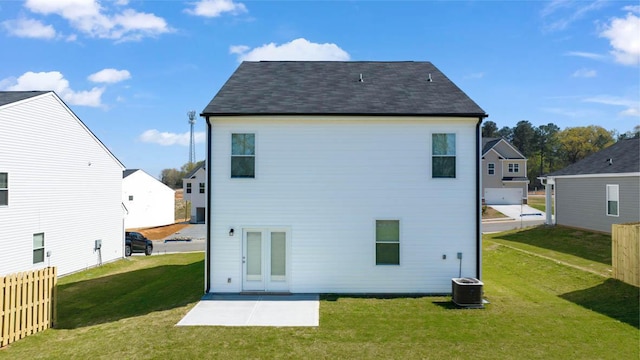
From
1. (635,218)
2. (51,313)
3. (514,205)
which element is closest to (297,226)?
(51,313)

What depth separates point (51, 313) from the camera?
9.02m

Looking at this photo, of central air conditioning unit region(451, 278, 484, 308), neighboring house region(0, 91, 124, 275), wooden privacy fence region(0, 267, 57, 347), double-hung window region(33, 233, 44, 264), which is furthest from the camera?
double-hung window region(33, 233, 44, 264)

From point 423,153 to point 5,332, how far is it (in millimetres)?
11511

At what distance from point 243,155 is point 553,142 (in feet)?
278

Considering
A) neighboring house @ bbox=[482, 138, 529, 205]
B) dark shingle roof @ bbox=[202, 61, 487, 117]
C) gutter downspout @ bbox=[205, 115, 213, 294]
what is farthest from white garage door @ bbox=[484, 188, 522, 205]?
gutter downspout @ bbox=[205, 115, 213, 294]

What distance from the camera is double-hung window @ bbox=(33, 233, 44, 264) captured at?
15203mm

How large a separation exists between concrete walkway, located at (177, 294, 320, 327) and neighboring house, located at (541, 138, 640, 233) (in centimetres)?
1779

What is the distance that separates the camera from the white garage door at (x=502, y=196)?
151 feet

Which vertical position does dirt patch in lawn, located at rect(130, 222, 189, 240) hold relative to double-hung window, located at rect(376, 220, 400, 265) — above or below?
below

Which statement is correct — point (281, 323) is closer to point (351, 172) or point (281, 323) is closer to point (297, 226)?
point (297, 226)

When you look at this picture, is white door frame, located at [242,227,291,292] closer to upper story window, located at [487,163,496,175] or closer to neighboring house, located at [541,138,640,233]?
neighboring house, located at [541,138,640,233]

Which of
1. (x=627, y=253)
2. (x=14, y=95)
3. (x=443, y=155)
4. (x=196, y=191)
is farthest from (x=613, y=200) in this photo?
(x=196, y=191)

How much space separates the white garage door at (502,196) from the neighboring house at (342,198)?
38.7 meters

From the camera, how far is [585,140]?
68938mm
